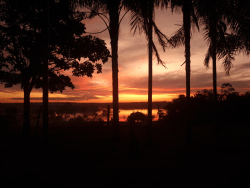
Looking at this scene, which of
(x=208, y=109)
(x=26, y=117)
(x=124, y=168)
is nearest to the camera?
(x=124, y=168)

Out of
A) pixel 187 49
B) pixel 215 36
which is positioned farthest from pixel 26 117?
pixel 215 36

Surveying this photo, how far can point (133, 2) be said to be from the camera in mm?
8969

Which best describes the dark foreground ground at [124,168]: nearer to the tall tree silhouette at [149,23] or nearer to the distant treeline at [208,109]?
the tall tree silhouette at [149,23]

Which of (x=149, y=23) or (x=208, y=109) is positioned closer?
(x=149, y=23)

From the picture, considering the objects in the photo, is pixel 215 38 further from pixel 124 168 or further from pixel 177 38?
pixel 124 168

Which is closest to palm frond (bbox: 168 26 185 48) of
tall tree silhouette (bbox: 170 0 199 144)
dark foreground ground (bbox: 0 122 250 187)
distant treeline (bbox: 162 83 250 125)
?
tall tree silhouette (bbox: 170 0 199 144)

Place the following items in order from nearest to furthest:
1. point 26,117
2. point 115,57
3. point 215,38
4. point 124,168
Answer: point 124,168 < point 215,38 < point 115,57 < point 26,117

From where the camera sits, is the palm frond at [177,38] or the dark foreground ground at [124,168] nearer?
the dark foreground ground at [124,168]

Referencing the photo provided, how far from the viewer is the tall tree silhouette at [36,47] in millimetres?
10164

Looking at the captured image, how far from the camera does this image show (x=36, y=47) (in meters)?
10.5

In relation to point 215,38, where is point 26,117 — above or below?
below

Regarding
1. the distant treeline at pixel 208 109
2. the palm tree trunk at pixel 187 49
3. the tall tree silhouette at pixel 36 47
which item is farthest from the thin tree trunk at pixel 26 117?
the distant treeline at pixel 208 109

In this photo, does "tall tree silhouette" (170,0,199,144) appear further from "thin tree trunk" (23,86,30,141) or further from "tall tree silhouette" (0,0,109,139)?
"thin tree trunk" (23,86,30,141)

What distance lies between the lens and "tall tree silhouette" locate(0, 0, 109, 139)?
33.3ft
